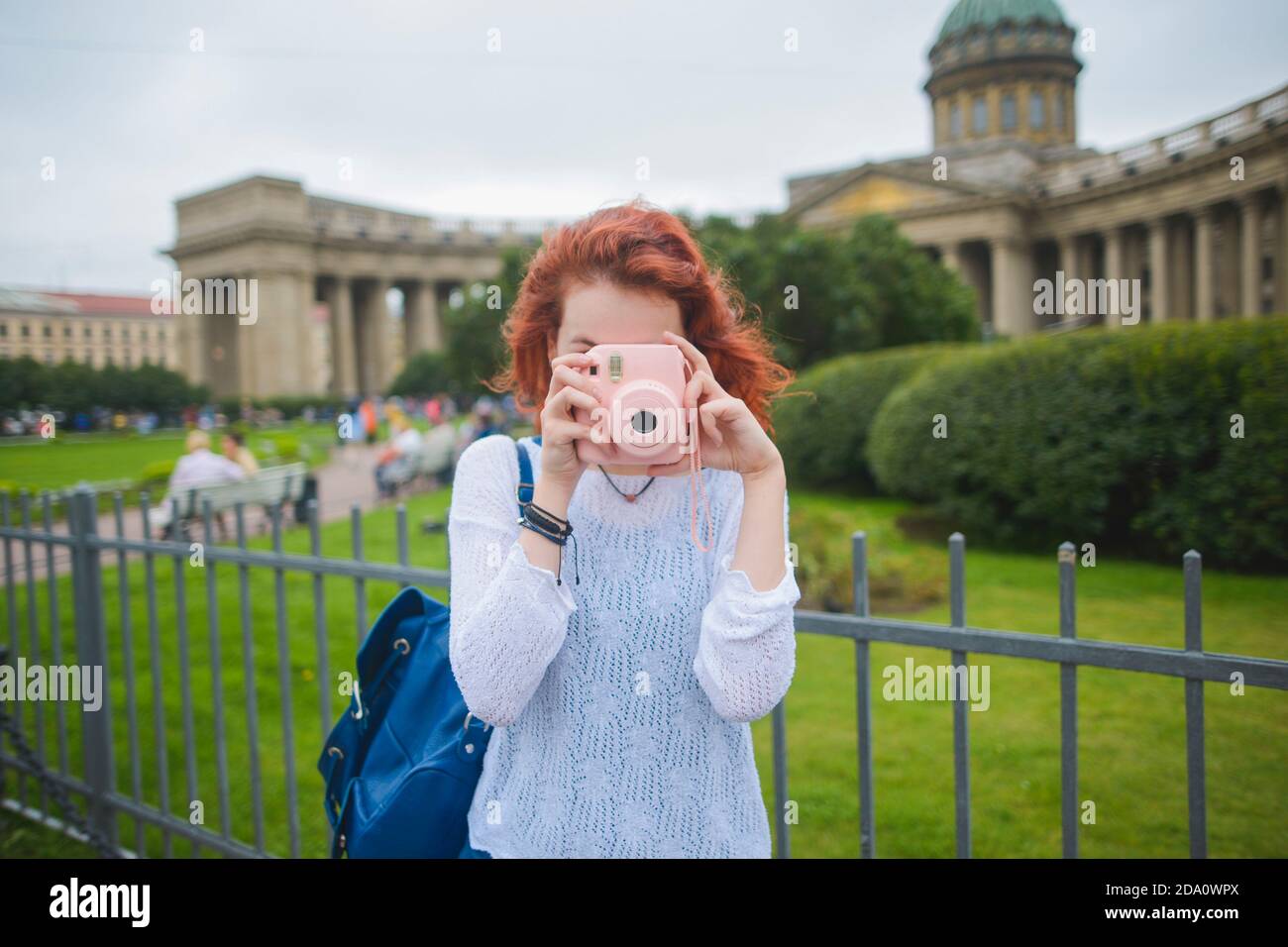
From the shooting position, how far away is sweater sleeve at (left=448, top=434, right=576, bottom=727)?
1410mm

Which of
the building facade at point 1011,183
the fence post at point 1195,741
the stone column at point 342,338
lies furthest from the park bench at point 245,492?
the stone column at point 342,338

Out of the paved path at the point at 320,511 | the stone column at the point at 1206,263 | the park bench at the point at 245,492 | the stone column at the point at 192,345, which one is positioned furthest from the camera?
the stone column at the point at 192,345

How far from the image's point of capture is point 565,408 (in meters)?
1.40

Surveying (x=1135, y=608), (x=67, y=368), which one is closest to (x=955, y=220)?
(x=67, y=368)

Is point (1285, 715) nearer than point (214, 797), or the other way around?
point (214, 797)

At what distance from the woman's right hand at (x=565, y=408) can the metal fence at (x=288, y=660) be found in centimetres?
76

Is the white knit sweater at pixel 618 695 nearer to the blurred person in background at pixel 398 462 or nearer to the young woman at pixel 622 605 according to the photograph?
the young woman at pixel 622 605

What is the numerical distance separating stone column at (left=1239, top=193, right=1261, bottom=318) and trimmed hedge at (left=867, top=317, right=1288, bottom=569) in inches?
863

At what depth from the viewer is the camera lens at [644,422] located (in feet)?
4.50

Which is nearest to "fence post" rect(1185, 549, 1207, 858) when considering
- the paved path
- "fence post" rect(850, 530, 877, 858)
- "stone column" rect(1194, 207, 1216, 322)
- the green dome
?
"fence post" rect(850, 530, 877, 858)

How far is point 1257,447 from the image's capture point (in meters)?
7.82

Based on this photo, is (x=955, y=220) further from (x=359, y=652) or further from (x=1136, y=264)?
(x=359, y=652)

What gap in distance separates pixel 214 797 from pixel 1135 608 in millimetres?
6608

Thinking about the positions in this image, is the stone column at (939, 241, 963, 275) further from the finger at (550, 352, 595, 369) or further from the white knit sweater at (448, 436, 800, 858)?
the finger at (550, 352, 595, 369)
